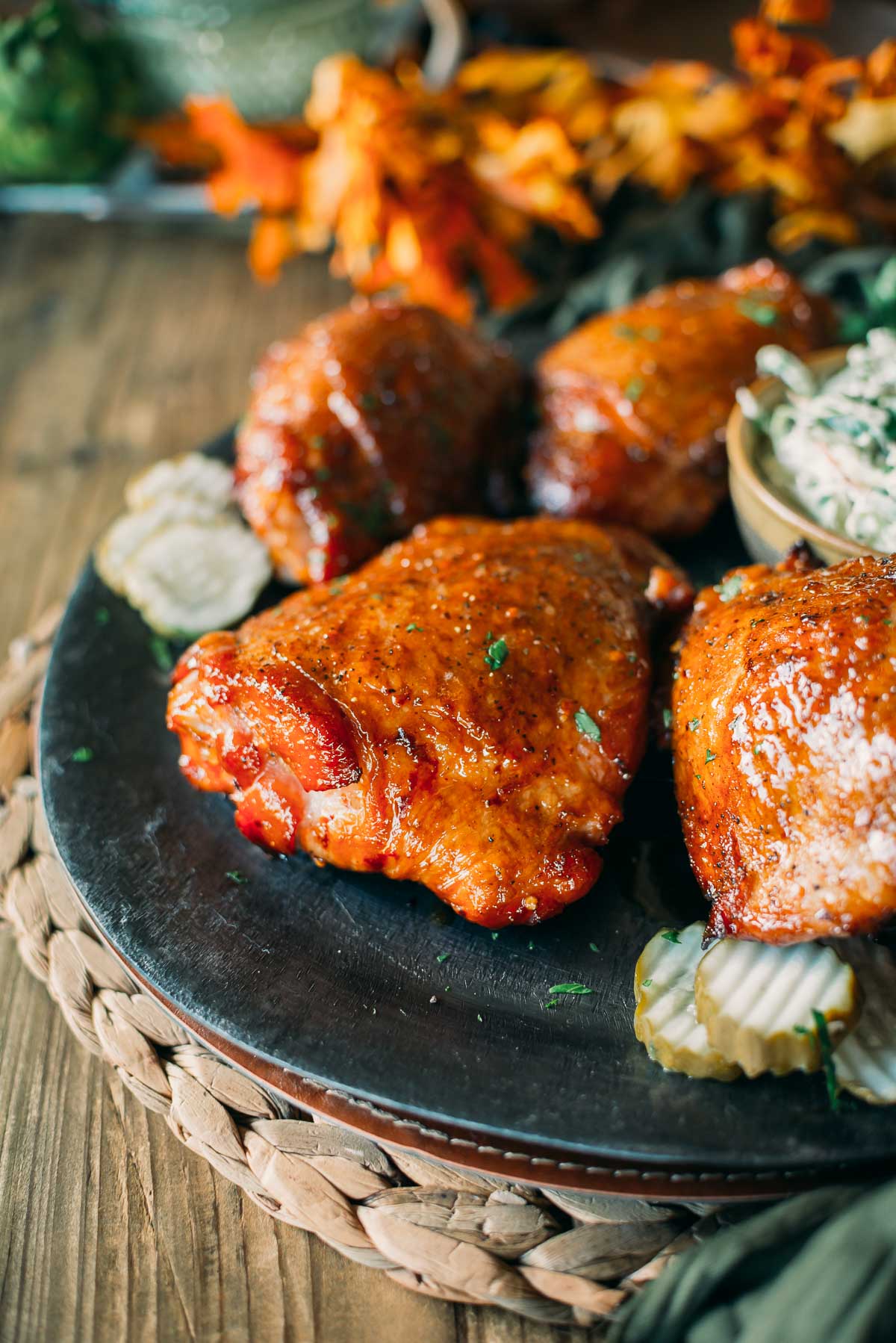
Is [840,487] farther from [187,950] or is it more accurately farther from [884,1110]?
[187,950]

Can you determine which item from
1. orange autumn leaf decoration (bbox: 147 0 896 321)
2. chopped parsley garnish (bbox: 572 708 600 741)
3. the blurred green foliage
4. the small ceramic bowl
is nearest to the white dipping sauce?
the small ceramic bowl

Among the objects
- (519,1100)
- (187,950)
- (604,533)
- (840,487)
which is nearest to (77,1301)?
(187,950)

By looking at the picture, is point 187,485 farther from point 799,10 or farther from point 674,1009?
point 799,10

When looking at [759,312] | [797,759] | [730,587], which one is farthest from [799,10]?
[797,759]

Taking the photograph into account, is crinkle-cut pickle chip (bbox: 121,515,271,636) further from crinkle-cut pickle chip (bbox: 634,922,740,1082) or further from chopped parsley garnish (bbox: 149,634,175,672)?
crinkle-cut pickle chip (bbox: 634,922,740,1082)

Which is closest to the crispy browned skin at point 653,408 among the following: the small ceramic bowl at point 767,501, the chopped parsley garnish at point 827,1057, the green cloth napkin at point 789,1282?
the small ceramic bowl at point 767,501
